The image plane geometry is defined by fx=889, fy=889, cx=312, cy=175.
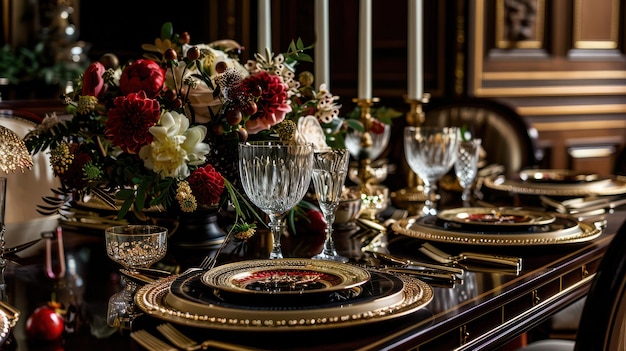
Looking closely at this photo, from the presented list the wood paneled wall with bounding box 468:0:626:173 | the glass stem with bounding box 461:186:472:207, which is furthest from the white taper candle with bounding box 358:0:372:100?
the wood paneled wall with bounding box 468:0:626:173

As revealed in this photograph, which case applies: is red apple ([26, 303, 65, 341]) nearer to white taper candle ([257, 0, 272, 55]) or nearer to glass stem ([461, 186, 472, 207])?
white taper candle ([257, 0, 272, 55])

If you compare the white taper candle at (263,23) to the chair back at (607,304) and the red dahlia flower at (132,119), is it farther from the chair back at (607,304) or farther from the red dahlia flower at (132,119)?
the chair back at (607,304)

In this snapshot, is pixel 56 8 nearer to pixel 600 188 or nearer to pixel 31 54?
pixel 31 54

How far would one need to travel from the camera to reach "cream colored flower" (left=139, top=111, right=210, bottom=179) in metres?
1.26

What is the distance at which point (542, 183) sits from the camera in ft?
6.60

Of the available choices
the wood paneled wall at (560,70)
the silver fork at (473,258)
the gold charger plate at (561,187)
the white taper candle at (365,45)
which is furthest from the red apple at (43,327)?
the wood paneled wall at (560,70)

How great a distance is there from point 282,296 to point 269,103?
1.59ft

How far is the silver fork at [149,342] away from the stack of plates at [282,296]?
28 mm

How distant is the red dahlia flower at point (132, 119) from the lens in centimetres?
124

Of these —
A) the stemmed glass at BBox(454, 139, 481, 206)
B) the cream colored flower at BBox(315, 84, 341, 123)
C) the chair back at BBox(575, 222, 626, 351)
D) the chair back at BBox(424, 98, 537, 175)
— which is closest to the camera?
the chair back at BBox(575, 222, 626, 351)

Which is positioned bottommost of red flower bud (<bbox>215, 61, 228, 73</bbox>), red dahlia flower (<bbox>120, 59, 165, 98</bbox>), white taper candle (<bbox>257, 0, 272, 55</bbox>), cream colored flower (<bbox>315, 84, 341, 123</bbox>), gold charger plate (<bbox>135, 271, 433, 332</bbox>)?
gold charger plate (<bbox>135, 271, 433, 332</bbox>)

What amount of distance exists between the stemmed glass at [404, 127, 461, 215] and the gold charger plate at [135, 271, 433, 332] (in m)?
0.71

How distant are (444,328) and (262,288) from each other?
209 mm

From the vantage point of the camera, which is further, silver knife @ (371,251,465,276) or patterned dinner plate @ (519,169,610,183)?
patterned dinner plate @ (519,169,610,183)
